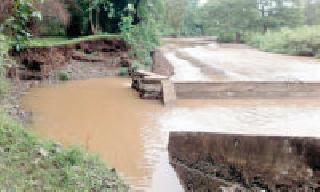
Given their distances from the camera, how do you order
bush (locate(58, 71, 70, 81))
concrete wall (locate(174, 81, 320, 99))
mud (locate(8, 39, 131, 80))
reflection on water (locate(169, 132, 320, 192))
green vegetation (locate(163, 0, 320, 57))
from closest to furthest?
reflection on water (locate(169, 132, 320, 192)) < concrete wall (locate(174, 81, 320, 99)) < mud (locate(8, 39, 131, 80)) < bush (locate(58, 71, 70, 81)) < green vegetation (locate(163, 0, 320, 57))

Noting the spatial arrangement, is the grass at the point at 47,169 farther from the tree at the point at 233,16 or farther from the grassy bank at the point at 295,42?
the tree at the point at 233,16

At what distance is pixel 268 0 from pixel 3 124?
3887 centimetres

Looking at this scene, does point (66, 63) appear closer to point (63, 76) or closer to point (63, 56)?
point (63, 56)

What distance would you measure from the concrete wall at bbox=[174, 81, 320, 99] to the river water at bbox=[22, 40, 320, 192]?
1.26 feet

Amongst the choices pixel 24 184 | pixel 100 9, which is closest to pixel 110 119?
pixel 24 184

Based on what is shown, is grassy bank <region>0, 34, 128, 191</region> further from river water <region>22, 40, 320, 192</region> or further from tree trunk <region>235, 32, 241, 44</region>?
tree trunk <region>235, 32, 241, 44</region>

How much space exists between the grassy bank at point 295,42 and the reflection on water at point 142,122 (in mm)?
17866

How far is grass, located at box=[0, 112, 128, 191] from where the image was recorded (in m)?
3.60

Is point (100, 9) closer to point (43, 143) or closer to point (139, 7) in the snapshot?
point (139, 7)

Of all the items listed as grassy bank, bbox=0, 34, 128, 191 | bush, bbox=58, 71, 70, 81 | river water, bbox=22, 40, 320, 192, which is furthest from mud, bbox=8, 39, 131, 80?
grassy bank, bbox=0, 34, 128, 191

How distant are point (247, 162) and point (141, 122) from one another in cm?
418

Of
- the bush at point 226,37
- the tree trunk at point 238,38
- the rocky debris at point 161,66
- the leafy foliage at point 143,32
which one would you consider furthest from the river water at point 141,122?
the tree trunk at point 238,38

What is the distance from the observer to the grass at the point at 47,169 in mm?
3603

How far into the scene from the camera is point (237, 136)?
11.5ft
